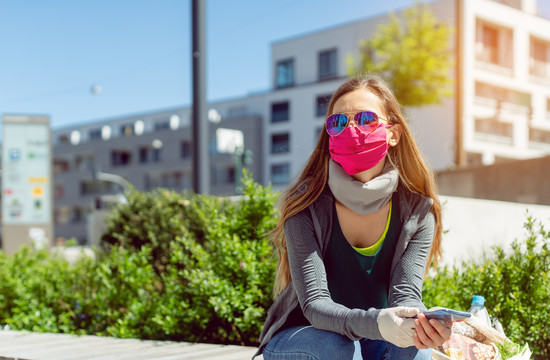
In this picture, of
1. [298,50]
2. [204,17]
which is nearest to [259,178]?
[298,50]

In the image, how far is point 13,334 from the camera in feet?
14.1

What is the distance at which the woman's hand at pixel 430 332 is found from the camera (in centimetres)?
183

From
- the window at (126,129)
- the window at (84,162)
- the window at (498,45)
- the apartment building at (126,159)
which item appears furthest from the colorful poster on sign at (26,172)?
the window at (84,162)

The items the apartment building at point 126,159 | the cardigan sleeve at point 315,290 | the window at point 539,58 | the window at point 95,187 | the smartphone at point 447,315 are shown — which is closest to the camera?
the smartphone at point 447,315

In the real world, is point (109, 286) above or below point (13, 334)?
above

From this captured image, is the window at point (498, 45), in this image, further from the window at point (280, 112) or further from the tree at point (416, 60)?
the window at point (280, 112)

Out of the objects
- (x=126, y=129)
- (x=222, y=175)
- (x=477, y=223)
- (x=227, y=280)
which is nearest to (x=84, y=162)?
(x=126, y=129)

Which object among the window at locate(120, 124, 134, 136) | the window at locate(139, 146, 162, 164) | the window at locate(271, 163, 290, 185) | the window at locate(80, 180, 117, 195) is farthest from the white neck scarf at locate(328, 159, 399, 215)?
the window at locate(80, 180, 117, 195)

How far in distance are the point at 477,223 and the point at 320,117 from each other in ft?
66.4

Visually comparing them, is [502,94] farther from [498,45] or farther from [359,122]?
[359,122]

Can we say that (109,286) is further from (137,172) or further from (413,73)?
(137,172)

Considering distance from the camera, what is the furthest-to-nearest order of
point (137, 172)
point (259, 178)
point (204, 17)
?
point (137, 172) < point (259, 178) < point (204, 17)

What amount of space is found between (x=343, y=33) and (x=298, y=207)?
40.6m

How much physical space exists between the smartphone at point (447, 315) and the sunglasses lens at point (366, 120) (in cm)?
85
